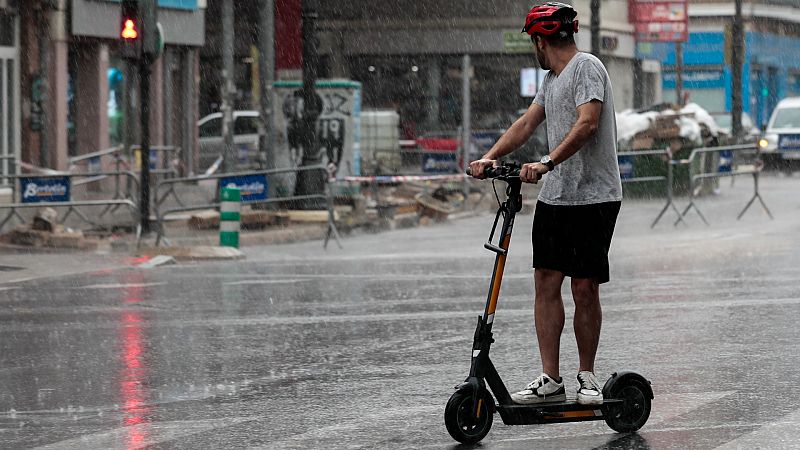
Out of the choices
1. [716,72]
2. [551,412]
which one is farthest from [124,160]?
[716,72]

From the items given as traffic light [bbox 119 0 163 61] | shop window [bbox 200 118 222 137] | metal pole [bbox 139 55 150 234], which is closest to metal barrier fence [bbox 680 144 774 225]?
metal pole [bbox 139 55 150 234]

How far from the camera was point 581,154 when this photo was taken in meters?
7.12

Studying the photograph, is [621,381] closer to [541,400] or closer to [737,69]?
[541,400]

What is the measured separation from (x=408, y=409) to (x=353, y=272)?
815 cm

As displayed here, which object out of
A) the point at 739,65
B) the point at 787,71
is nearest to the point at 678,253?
the point at 739,65

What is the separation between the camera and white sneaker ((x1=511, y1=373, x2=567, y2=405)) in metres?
6.97

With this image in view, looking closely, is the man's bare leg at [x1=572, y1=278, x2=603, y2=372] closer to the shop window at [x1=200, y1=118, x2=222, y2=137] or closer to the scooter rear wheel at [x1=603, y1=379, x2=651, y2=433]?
the scooter rear wheel at [x1=603, y1=379, x2=651, y2=433]

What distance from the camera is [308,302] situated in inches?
509

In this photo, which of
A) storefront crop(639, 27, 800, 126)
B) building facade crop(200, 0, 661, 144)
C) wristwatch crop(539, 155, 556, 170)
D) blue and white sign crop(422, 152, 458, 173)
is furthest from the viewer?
storefront crop(639, 27, 800, 126)

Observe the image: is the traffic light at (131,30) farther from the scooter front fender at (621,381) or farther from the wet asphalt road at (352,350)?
the scooter front fender at (621,381)

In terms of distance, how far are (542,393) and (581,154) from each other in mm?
1026

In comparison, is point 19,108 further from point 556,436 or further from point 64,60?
point 556,436

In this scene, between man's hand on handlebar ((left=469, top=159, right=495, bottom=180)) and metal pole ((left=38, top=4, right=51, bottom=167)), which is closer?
man's hand on handlebar ((left=469, top=159, right=495, bottom=180))

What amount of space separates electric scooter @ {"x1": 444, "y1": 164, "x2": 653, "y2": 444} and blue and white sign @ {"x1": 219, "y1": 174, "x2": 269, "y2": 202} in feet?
43.0
